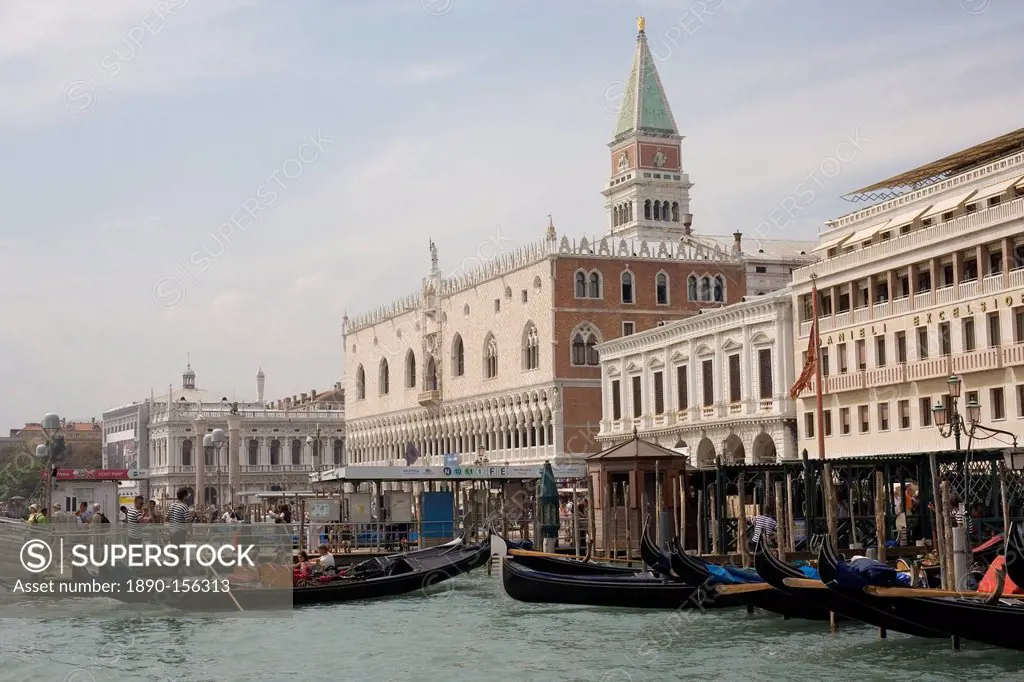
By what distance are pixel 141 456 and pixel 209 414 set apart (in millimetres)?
10323

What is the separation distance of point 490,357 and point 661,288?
8649 millimetres

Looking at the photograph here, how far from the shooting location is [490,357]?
60.8 metres

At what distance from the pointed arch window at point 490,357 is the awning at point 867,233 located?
23688 mm

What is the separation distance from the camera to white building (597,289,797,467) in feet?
133

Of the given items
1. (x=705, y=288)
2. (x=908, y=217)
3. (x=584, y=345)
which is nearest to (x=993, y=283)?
(x=908, y=217)

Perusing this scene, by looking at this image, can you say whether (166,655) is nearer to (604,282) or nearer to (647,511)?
(647,511)

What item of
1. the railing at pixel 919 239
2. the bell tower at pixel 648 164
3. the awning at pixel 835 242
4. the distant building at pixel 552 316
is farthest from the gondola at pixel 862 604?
the bell tower at pixel 648 164

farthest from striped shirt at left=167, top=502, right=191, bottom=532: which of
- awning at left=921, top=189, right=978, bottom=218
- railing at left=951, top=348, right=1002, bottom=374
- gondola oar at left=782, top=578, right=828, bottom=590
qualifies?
awning at left=921, top=189, right=978, bottom=218

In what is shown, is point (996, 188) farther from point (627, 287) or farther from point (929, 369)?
point (627, 287)

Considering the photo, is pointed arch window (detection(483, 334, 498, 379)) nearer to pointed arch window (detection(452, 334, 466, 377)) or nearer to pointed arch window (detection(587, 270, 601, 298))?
pointed arch window (detection(452, 334, 466, 377))

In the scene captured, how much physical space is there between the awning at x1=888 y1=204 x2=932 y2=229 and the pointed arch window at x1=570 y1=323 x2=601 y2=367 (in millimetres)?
19208

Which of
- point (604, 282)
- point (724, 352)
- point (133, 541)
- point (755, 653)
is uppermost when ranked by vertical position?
point (604, 282)

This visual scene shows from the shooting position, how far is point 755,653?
1823 cm

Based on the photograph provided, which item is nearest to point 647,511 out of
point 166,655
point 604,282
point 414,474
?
point 414,474
